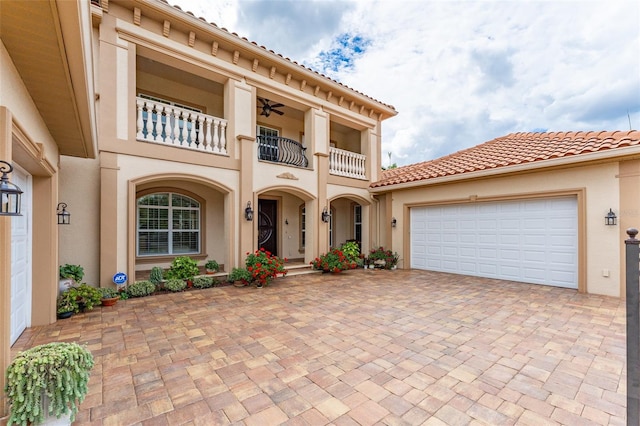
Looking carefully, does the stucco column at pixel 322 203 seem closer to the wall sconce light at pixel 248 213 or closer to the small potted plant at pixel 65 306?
the wall sconce light at pixel 248 213

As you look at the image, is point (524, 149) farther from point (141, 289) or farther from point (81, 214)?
point (81, 214)

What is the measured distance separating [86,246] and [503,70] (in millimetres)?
14691

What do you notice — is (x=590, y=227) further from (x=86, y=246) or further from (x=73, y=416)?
(x=86, y=246)

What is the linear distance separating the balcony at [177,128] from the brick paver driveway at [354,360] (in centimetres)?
388

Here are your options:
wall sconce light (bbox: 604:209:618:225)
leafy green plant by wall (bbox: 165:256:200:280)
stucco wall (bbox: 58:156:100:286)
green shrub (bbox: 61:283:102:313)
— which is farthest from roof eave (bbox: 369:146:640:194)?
green shrub (bbox: 61:283:102:313)

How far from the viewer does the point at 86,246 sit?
601 cm

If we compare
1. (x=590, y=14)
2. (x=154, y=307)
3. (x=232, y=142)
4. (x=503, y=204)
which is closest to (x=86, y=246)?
(x=154, y=307)

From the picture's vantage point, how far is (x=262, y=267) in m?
7.12

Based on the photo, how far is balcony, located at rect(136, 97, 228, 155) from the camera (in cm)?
671

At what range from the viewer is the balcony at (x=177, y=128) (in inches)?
264

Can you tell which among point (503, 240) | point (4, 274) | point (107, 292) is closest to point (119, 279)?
point (107, 292)

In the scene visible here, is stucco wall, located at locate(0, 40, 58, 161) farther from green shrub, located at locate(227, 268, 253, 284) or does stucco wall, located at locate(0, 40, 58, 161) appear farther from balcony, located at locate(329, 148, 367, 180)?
balcony, located at locate(329, 148, 367, 180)

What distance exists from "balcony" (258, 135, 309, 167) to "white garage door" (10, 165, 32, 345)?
5.32 metres

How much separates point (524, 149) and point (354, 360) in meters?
8.59
